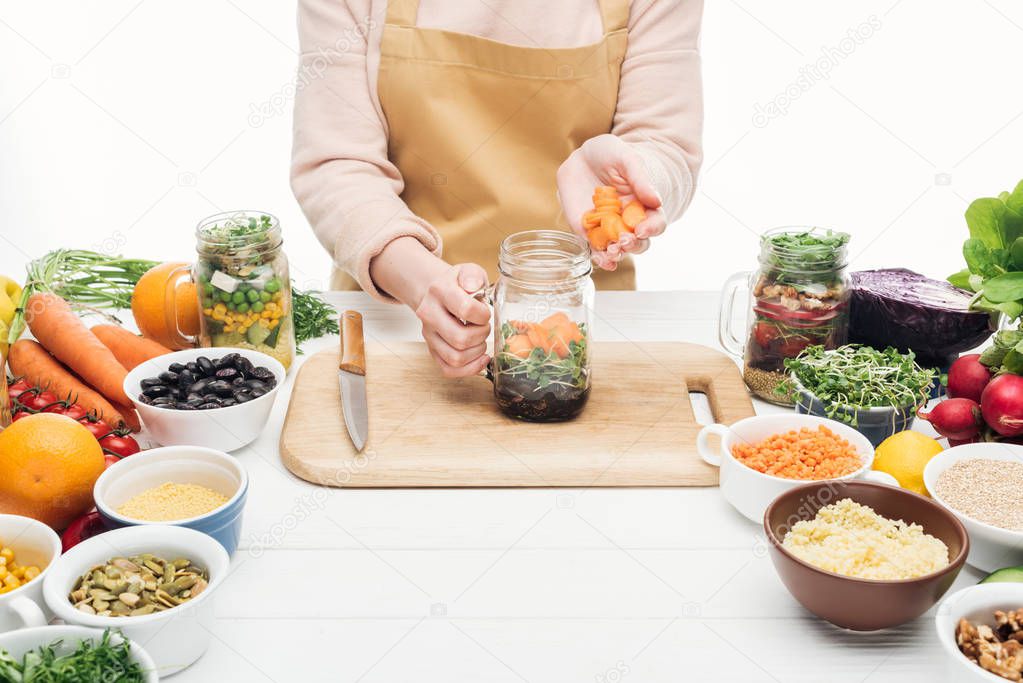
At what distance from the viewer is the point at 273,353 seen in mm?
1567

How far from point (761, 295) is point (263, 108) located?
1.67 m

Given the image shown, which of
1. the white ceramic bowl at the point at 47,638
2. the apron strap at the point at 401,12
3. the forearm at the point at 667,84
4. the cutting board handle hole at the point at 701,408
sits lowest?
the cutting board handle hole at the point at 701,408

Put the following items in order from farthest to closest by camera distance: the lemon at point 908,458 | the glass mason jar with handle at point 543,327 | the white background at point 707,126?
the white background at point 707,126 → the glass mason jar with handle at point 543,327 → the lemon at point 908,458

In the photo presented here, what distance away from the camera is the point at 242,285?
151 centimetres

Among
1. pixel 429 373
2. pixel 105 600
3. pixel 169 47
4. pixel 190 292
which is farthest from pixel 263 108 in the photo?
pixel 105 600

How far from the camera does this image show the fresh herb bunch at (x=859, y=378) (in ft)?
4.33

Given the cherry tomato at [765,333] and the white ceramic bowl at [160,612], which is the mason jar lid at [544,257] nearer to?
the cherry tomato at [765,333]

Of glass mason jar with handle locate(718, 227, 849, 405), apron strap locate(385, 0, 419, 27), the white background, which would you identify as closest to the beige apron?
apron strap locate(385, 0, 419, 27)

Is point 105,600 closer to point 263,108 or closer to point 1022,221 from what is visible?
point 1022,221

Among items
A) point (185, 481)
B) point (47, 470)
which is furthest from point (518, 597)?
point (47, 470)

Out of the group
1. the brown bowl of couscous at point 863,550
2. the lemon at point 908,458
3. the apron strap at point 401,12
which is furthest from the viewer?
the apron strap at point 401,12

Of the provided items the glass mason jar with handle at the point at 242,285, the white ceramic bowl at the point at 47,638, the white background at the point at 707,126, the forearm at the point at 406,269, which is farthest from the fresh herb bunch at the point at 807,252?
the white background at the point at 707,126

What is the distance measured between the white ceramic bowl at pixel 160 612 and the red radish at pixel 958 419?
2.80 feet

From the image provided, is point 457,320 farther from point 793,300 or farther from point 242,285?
point 793,300
